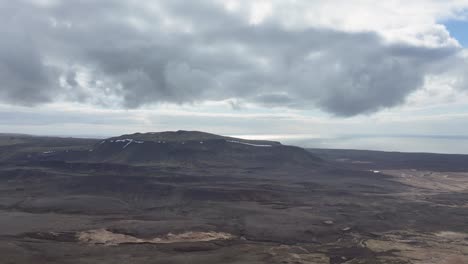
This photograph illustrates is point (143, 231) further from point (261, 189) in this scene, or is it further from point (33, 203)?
point (261, 189)


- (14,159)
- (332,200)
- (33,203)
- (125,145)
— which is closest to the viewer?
(33,203)

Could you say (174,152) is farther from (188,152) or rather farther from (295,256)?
(295,256)

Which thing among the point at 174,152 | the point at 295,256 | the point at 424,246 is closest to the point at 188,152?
the point at 174,152

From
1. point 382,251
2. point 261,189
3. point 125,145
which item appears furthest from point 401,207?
point 125,145

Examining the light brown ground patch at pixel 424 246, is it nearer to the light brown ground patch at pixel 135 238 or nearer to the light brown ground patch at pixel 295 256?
the light brown ground patch at pixel 295 256

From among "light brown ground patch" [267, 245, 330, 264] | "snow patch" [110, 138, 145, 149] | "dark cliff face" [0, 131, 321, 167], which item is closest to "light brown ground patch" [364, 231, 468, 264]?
"light brown ground patch" [267, 245, 330, 264]

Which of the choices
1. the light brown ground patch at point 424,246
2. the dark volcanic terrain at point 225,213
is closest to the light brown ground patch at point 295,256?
the dark volcanic terrain at point 225,213
